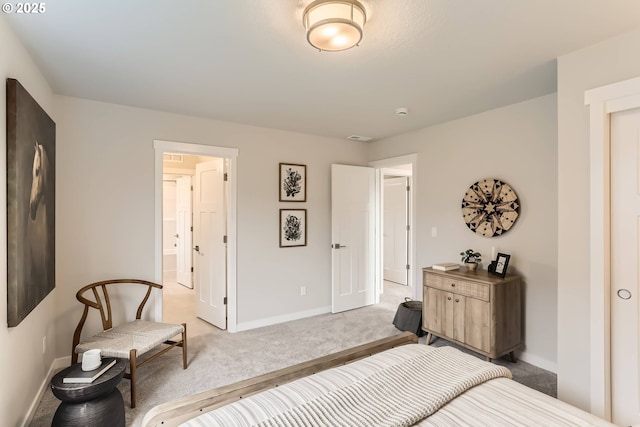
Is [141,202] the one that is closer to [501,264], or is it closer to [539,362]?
[501,264]

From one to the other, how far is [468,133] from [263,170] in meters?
2.38

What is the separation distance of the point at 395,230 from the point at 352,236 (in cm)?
189

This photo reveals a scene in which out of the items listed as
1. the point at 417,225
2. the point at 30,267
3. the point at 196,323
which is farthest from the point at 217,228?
the point at 417,225

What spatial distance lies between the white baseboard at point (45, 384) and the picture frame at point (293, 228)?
2366mm

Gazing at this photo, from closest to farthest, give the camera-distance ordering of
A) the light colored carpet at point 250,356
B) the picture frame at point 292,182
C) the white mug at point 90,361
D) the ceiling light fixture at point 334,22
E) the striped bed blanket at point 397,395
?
1. the striped bed blanket at point 397,395
2. the ceiling light fixture at point 334,22
3. the white mug at point 90,361
4. the light colored carpet at point 250,356
5. the picture frame at point 292,182

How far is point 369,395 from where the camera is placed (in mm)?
1334

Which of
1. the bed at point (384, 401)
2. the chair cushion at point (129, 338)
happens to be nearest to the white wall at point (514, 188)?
the bed at point (384, 401)

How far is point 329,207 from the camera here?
14.9 feet

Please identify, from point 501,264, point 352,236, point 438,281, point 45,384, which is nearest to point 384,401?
point 438,281

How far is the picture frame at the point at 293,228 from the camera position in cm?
415

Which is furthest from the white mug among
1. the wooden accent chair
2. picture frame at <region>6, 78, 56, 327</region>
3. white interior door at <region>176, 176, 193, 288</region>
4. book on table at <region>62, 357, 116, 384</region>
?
white interior door at <region>176, 176, 193, 288</region>

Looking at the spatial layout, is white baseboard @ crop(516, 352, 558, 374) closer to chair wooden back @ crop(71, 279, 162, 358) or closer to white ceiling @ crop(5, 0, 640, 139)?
white ceiling @ crop(5, 0, 640, 139)

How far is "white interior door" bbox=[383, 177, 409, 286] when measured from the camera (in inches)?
240

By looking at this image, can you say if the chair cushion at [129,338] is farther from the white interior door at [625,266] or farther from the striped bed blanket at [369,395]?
the white interior door at [625,266]
